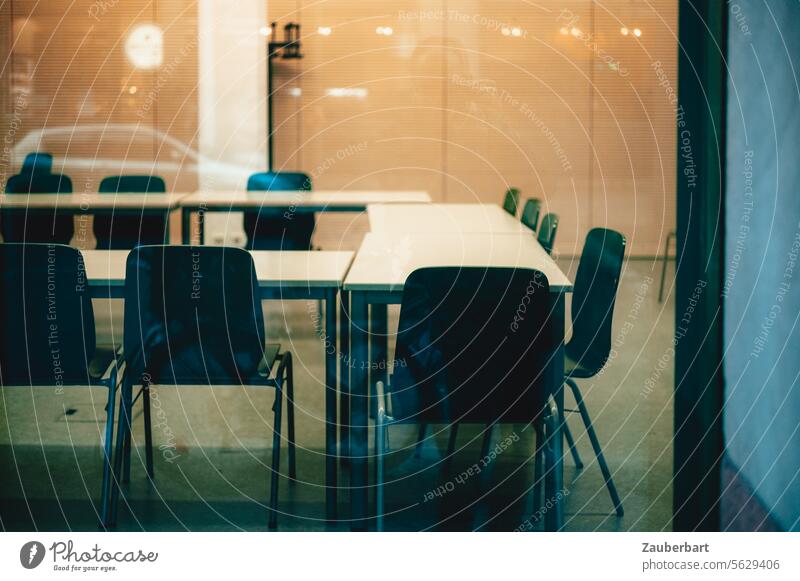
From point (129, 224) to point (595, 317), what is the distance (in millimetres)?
1845

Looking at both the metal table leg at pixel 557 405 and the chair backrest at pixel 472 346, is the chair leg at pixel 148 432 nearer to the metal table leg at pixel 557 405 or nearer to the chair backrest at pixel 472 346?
the chair backrest at pixel 472 346

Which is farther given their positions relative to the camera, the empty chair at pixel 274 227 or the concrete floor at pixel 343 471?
the empty chair at pixel 274 227

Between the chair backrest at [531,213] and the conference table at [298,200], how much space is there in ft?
1.87

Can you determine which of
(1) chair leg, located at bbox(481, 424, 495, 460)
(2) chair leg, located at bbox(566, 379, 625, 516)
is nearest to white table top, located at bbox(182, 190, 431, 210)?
(1) chair leg, located at bbox(481, 424, 495, 460)

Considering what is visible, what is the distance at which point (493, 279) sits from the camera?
216cm

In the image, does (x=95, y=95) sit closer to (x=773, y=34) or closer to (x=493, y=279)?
(x=493, y=279)

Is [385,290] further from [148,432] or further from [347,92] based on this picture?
[347,92]

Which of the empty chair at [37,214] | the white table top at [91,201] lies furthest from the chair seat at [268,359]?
the white table top at [91,201]

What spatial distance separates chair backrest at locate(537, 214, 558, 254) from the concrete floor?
1.28 feet

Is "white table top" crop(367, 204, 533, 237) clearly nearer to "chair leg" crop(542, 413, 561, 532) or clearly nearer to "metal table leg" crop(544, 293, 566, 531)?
"metal table leg" crop(544, 293, 566, 531)

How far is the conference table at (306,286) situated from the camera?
252 cm

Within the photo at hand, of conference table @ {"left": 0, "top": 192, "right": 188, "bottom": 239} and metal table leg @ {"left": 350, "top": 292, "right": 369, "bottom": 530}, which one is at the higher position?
conference table @ {"left": 0, "top": 192, "right": 188, "bottom": 239}

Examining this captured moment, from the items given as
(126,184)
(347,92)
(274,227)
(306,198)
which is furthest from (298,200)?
(126,184)

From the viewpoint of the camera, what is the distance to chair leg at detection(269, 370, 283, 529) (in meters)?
2.46
